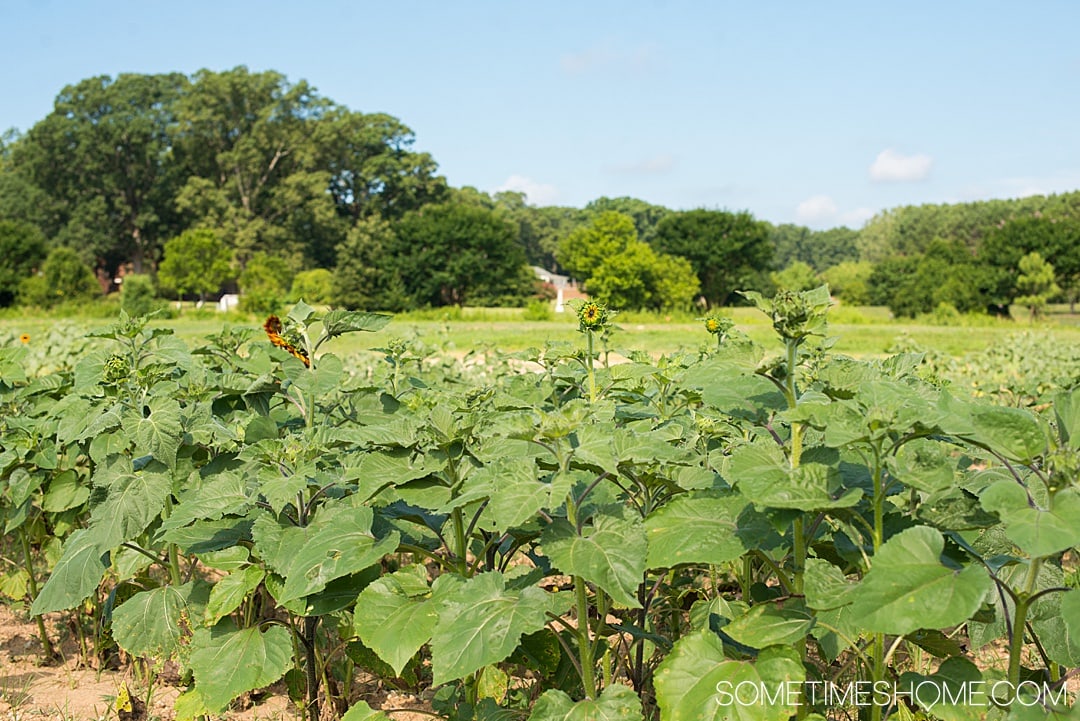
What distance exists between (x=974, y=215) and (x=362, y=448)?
88.7 meters

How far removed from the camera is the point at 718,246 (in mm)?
43531

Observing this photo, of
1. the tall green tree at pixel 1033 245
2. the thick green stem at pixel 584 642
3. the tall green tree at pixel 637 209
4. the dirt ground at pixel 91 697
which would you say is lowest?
the dirt ground at pixel 91 697

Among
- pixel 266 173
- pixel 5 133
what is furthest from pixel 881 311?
pixel 5 133

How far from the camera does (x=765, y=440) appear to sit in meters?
1.62

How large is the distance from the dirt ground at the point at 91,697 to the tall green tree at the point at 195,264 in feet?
126

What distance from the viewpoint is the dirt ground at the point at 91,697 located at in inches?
101

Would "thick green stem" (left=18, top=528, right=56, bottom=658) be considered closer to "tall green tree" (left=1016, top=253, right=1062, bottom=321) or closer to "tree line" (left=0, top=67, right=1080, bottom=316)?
"tree line" (left=0, top=67, right=1080, bottom=316)

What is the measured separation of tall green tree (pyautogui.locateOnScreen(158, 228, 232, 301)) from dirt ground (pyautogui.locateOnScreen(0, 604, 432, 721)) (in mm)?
38498

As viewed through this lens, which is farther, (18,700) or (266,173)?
(266,173)

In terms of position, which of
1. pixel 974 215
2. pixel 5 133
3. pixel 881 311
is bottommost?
pixel 881 311

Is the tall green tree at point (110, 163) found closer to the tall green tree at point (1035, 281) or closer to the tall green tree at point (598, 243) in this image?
the tall green tree at point (598, 243)

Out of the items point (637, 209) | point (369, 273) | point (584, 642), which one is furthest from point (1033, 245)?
point (637, 209)

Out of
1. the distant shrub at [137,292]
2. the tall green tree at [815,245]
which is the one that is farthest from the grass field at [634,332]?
the tall green tree at [815,245]

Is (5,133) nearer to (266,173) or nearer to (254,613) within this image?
(266,173)
